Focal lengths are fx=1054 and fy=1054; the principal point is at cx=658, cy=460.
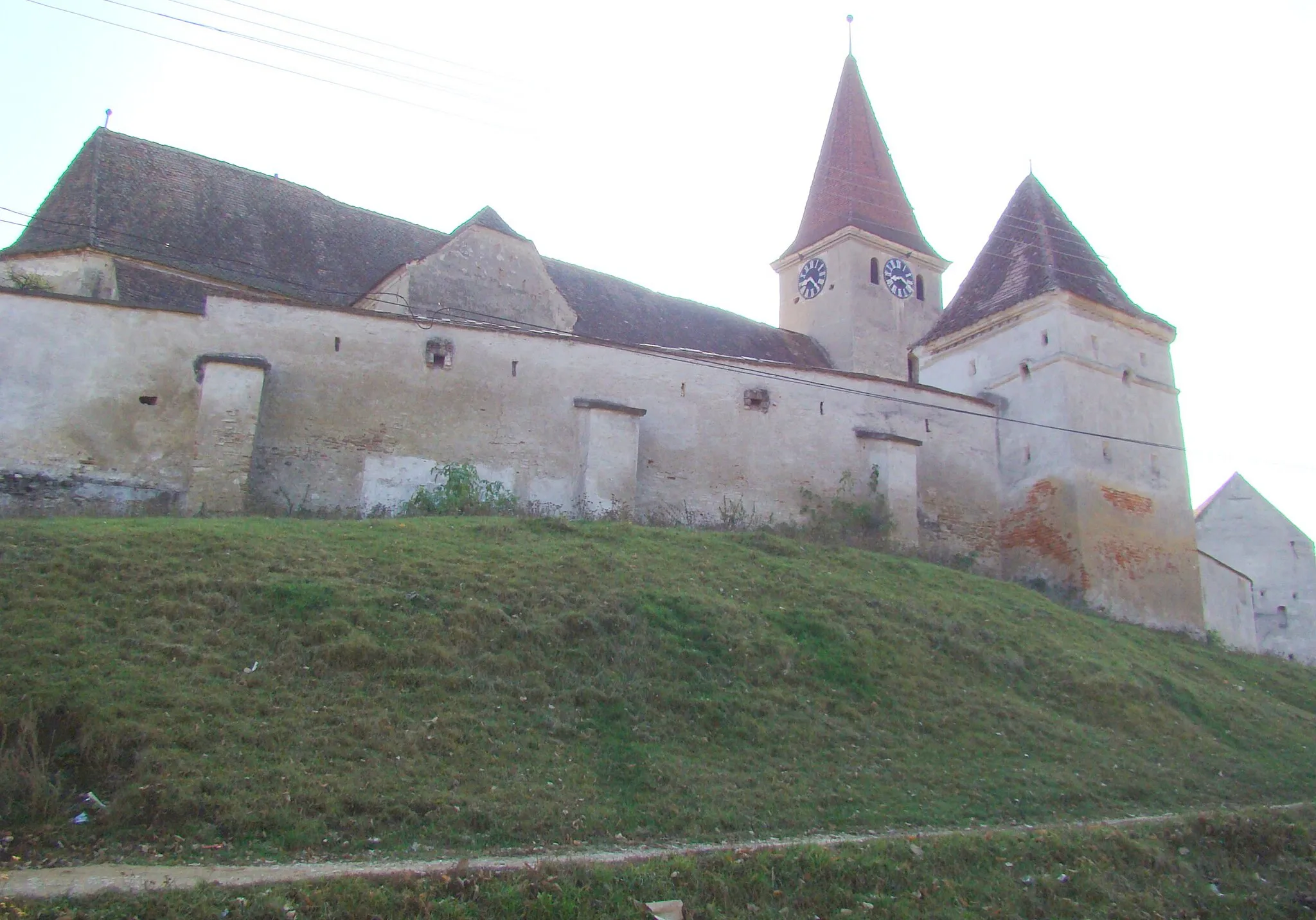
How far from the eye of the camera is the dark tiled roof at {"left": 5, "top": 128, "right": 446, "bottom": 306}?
19875mm

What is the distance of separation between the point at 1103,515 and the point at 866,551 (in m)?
6.60

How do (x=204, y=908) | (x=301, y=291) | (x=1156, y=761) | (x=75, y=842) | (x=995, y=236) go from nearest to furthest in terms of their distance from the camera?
(x=204, y=908), (x=75, y=842), (x=1156, y=761), (x=301, y=291), (x=995, y=236)

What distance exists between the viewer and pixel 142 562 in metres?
11.1

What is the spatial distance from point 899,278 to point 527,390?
1727 cm

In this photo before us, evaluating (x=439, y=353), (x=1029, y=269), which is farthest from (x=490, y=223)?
(x=1029, y=269)

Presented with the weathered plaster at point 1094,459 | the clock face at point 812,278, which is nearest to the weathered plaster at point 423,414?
the weathered plaster at point 1094,459

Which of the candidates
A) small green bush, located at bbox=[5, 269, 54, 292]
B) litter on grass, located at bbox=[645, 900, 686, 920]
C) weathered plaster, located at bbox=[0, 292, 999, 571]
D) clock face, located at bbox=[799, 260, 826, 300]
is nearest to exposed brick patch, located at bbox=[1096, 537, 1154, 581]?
weathered plaster, located at bbox=[0, 292, 999, 571]

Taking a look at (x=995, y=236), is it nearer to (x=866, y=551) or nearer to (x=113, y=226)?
(x=866, y=551)

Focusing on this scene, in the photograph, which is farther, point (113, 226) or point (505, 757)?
point (113, 226)

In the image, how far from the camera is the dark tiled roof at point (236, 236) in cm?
1969

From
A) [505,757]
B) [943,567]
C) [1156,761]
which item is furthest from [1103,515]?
[505,757]

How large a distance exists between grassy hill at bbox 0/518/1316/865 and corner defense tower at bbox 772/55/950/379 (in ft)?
54.0

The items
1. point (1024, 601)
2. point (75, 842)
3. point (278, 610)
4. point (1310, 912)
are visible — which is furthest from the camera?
point (1024, 601)

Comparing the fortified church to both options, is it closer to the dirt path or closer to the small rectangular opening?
the small rectangular opening
